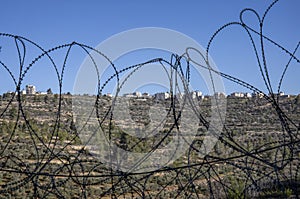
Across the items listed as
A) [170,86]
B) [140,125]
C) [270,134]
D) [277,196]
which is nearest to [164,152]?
[140,125]

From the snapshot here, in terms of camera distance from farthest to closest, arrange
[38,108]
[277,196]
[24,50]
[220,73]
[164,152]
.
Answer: [38,108] < [164,152] < [277,196] < [24,50] < [220,73]

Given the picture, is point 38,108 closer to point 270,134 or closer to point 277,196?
point 270,134

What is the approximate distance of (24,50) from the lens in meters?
4.51

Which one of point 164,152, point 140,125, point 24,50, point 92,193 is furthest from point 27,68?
point 140,125

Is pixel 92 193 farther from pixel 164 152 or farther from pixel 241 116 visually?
pixel 241 116

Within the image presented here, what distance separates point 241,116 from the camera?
27.2 meters

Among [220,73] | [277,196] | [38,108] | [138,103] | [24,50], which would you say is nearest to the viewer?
[220,73]

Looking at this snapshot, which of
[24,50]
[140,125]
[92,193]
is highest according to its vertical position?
[24,50]

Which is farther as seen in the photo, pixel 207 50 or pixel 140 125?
pixel 140 125

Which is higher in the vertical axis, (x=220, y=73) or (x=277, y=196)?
(x=220, y=73)

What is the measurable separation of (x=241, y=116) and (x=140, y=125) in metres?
7.32

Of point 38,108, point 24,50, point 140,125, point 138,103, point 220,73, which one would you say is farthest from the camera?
point 38,108

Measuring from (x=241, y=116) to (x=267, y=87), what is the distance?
23345 millimetres

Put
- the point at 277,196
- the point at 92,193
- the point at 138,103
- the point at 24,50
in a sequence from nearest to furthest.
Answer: the point at 24,50 < the point at 277,196 < the point at 92,193 < the point at 138,103
